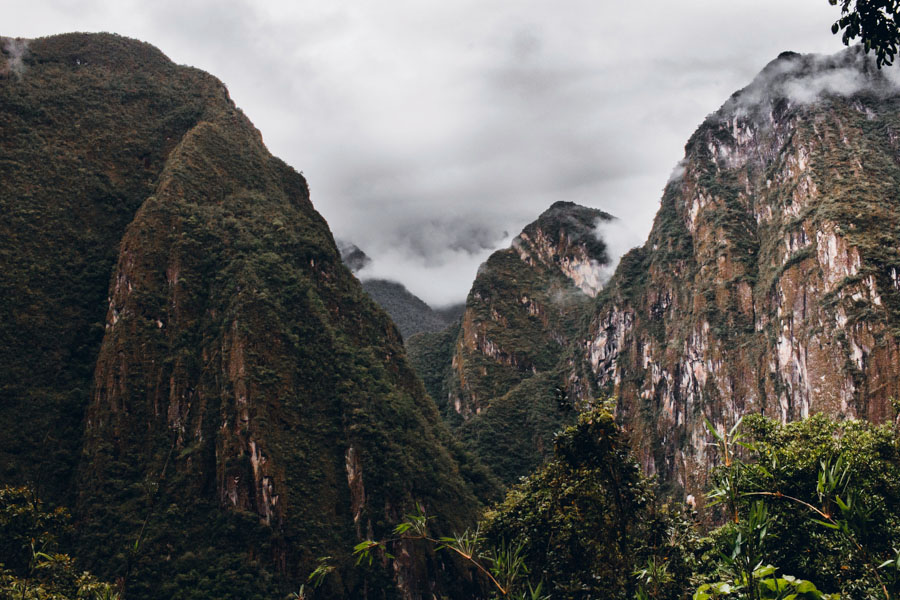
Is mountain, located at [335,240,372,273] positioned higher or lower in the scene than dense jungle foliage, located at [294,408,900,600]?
higher

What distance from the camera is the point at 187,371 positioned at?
150 ft

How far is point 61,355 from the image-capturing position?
44.4 metres

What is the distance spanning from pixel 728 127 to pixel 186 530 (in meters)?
86.4

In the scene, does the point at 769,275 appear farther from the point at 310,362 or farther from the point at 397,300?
the point at 397,300

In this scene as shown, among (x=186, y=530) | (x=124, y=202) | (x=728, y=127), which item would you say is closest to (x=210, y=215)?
(x=124, y=202)

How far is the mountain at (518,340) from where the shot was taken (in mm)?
90312

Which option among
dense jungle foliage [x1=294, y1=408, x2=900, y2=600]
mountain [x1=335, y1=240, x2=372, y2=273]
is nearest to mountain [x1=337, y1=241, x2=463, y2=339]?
mountain [x1=335, y1=240, x2=372, y2=273]

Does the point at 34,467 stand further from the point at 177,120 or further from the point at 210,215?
the point at 177,120

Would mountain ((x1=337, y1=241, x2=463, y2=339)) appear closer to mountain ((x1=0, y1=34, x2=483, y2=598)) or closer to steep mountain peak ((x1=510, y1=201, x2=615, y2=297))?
steep mountain peak ((x1=510, y1=201, x2=615, y2=297))

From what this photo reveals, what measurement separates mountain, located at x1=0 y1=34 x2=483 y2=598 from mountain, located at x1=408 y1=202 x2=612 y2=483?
93.9 feet

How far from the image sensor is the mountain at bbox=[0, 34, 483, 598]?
3953 cm

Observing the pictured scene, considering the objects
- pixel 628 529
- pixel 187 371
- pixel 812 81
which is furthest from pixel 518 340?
pixel 628 529

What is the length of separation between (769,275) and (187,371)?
6105 cm

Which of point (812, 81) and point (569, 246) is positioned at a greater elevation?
point (812, 81)
